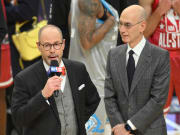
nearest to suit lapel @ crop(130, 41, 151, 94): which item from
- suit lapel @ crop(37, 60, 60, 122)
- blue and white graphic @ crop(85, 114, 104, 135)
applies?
suit lapel @ crop(37, 60, 60, 122)

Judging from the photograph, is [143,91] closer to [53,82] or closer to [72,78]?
[72,78]

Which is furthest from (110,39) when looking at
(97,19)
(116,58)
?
(116,58)

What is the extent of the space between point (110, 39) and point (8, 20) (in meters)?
1.68

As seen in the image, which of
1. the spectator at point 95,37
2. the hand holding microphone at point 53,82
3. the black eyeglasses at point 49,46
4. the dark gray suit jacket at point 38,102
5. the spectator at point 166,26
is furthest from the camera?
the spectator at point 166,26

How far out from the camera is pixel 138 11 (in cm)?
346

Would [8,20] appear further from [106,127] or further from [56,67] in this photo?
[56,67]

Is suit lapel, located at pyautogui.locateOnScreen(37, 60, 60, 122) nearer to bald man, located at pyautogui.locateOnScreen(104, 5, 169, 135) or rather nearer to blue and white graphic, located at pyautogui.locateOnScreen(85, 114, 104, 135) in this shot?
bald man, located at pyautogui.locateOnScreen(104, 5, 169, 135)

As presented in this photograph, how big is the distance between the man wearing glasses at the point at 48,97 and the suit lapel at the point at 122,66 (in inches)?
11.3

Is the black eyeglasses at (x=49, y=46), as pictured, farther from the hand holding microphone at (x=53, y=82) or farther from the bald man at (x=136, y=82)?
the bald man at (x=136, y=82)

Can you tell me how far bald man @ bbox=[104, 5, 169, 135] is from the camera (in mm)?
3404

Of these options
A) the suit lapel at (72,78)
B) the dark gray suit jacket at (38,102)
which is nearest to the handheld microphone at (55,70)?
the dark gray suit jacket at (38,102)

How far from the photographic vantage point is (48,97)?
10.4ft

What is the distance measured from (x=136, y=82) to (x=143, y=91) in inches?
3.4

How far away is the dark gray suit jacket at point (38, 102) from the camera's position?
3098mm
